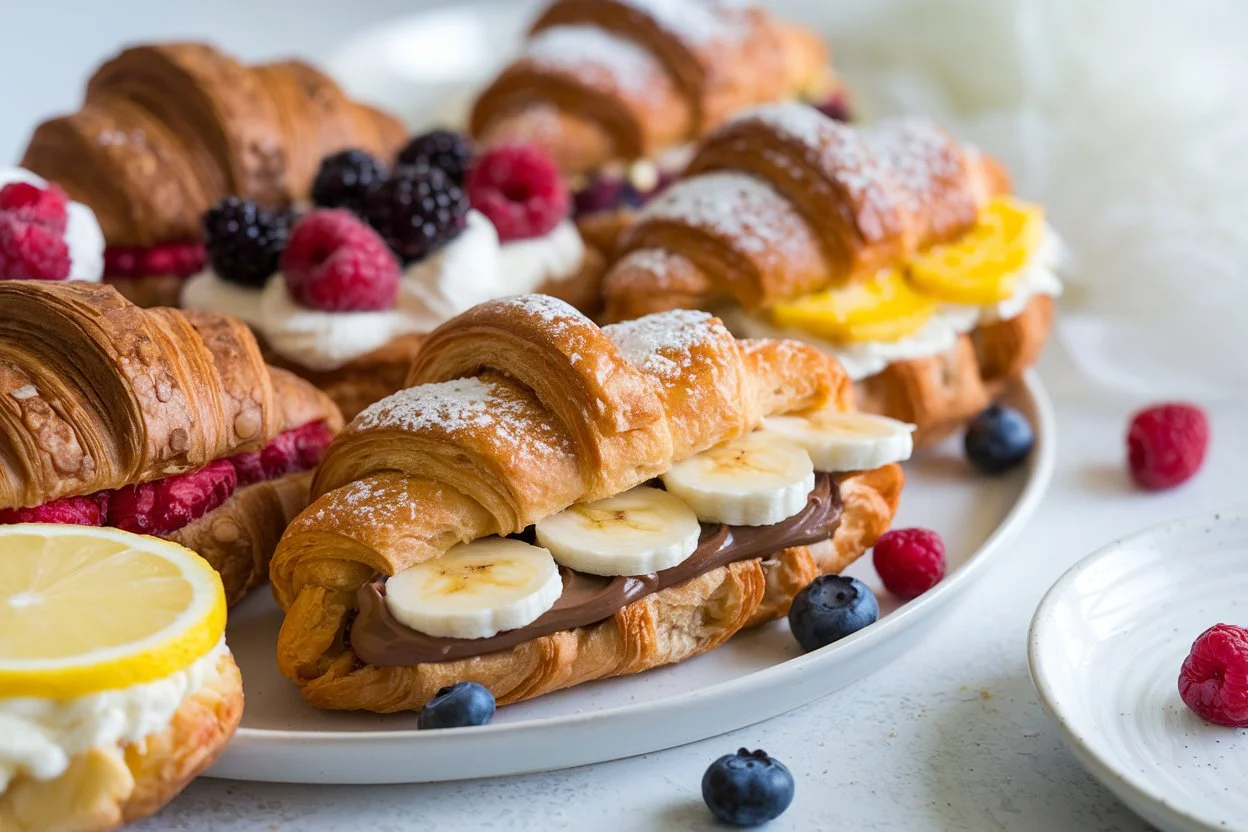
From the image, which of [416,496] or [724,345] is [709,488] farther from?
[416,496]

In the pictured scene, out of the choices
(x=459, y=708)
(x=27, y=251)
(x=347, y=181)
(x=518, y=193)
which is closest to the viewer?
(x=459, y=708)

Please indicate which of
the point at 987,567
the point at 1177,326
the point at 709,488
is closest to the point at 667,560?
the point at 709,488

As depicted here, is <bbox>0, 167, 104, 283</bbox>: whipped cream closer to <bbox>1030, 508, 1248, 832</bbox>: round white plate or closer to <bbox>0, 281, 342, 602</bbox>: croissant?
<bbox>0, 281, 342, 602</bbox>: croissant

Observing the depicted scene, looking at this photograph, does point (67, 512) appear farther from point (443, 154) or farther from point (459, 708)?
point (443, 154)

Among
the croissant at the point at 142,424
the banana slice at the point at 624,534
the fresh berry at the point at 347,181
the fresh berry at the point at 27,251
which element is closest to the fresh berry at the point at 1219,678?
the banana slice at the point at 624,534

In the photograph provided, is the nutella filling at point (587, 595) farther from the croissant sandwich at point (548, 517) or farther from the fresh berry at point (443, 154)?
the fresh berry at point (443, 154)

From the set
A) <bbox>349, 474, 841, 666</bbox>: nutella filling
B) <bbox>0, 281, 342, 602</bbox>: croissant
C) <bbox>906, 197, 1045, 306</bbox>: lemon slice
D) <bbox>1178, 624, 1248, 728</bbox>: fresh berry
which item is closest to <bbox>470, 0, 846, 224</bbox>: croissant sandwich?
<bbox>906, 197, 1045, 306</bbox>: lemon slice

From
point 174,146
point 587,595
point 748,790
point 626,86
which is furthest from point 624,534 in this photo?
point 626,86
